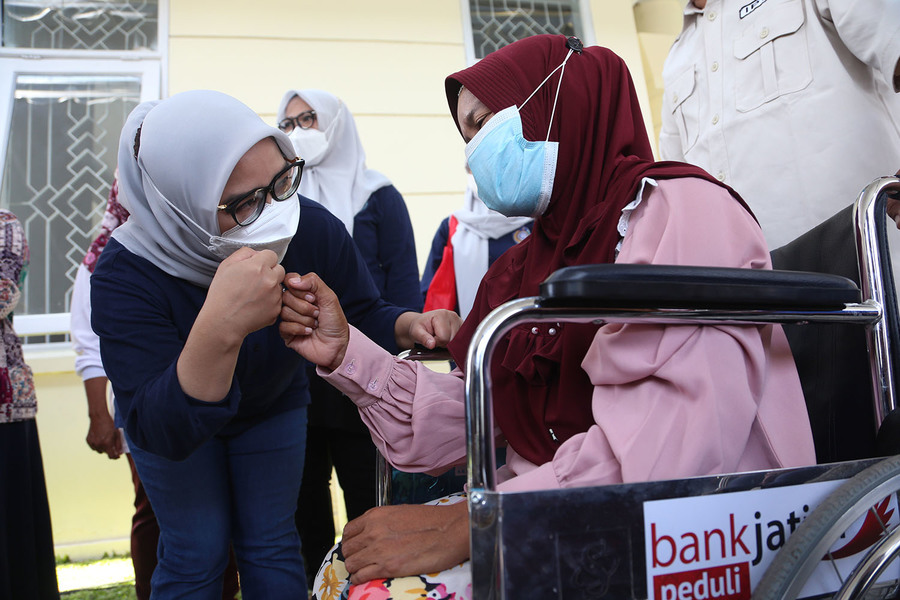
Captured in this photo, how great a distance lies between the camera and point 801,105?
1467 mm

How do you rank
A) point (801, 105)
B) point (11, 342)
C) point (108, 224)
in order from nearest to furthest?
point (801, 105) < point (11, 342) < point (108, 224)

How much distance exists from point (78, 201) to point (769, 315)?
362 cm

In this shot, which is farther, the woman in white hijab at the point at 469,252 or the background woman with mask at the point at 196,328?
the woman in white hijab at the point at 469,252

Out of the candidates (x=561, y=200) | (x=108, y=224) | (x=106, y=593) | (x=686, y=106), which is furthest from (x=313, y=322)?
(x=106, y=593)

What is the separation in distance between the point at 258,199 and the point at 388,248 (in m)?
0.99

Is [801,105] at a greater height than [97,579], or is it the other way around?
[801,105]

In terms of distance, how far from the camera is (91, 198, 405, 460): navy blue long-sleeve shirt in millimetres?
1046

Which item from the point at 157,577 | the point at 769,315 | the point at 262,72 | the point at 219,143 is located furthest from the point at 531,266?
the point at 262,72

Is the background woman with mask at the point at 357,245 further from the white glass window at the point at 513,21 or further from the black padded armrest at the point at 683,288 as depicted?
the white glass window at the point at 513,21

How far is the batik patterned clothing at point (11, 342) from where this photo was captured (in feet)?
6.02

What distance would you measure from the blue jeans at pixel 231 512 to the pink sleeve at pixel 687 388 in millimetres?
671

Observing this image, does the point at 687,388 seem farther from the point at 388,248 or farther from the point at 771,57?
the point at 388,248

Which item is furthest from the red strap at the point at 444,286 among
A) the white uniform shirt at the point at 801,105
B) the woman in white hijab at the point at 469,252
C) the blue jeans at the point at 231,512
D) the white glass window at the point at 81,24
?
the white glass window at the point at 81,24

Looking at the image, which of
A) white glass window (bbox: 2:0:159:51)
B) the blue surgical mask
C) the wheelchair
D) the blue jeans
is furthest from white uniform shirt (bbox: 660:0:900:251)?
white glass window (bbox: 2:0:159:51)
